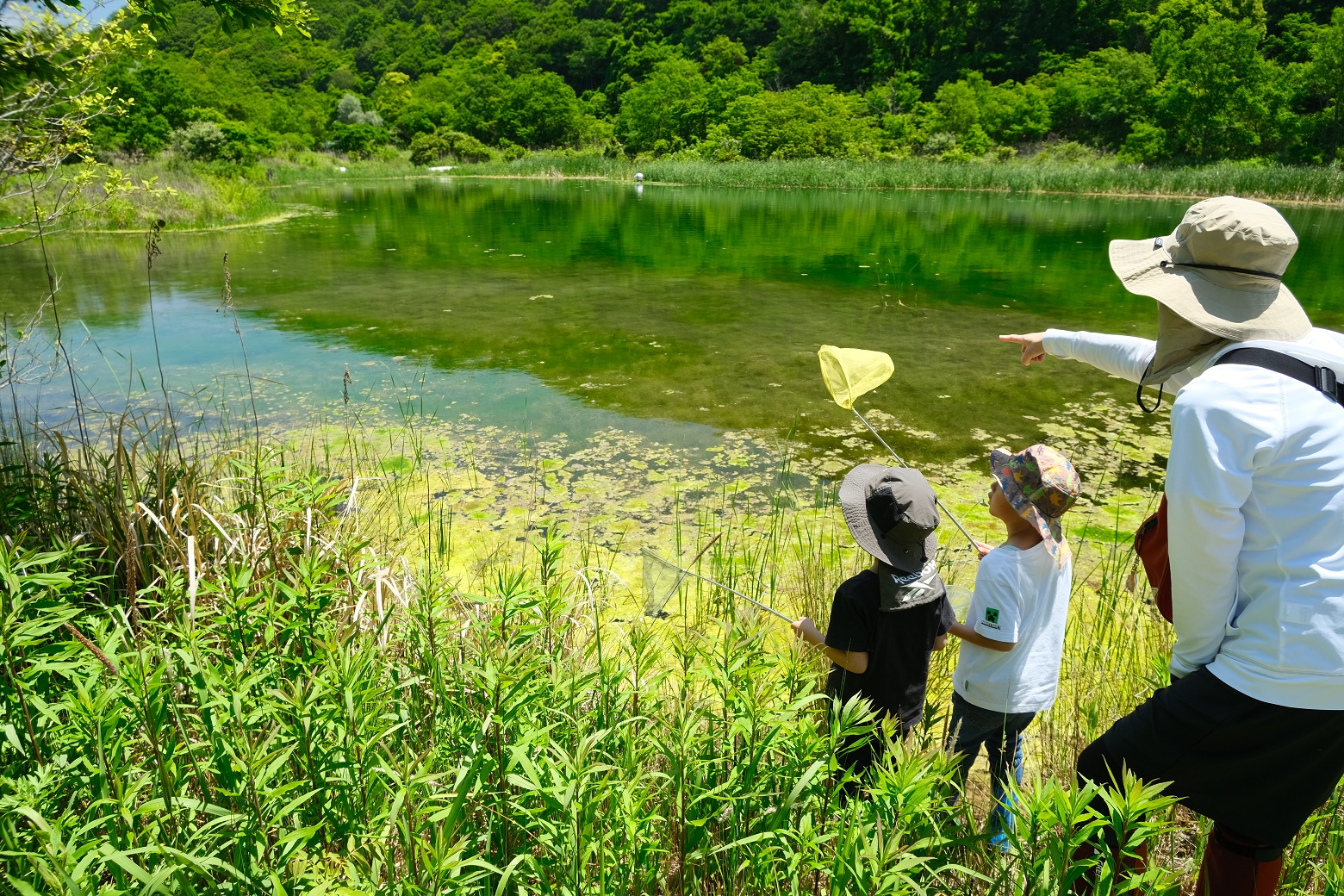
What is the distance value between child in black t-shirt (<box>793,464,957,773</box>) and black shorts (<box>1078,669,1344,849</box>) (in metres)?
0.50

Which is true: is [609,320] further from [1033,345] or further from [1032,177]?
[1032,177]

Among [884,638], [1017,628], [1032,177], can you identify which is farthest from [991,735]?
[1032,177]

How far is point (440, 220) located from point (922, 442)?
16.4 meters

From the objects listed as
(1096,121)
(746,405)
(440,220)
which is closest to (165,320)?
(746,405)

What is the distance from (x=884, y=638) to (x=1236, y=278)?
97 centimetres

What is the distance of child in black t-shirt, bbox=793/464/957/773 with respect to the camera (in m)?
1.74

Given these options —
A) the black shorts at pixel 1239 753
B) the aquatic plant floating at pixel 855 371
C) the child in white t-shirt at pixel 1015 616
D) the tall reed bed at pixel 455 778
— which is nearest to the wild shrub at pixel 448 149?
the aquatic plant floating at pixel 855 371

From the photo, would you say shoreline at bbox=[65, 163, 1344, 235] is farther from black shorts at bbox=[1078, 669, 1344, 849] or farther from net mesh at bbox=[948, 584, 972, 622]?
black shorts at bbox=[1078, 669, 1344, 849]

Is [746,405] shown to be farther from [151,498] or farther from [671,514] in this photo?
[151,498]

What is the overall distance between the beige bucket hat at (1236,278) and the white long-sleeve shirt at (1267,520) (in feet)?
0.30

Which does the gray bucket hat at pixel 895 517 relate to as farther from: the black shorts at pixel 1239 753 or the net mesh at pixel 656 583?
the net mesh at pixel 656 583

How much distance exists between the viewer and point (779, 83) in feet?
209

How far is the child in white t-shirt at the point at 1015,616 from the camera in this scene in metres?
1.79

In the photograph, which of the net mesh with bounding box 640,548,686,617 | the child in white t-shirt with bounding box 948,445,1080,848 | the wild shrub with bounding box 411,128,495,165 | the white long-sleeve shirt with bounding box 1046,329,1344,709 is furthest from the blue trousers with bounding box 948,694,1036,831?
the wild shrub with bounding box 411,128,495,165
